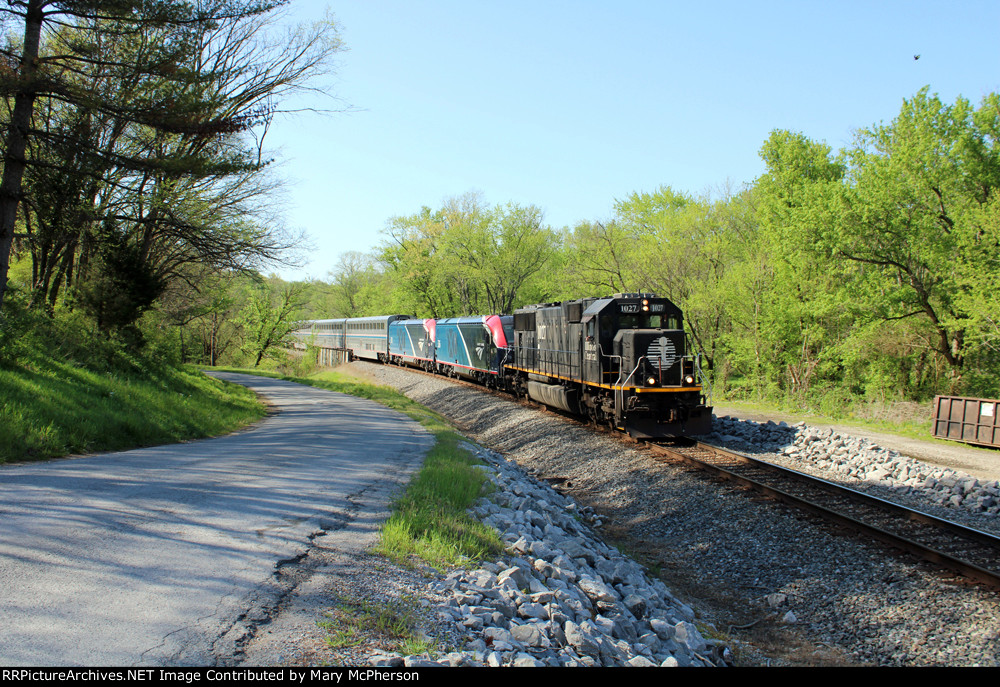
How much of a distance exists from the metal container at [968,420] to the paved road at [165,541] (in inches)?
624

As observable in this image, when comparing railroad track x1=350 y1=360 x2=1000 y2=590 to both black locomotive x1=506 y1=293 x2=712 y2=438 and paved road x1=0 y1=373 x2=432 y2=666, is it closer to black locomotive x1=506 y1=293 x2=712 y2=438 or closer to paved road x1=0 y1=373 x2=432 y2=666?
black locomotive x1=506 y1=293 x2=712 y2=438

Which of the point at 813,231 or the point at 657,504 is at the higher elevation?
the point at 813,231

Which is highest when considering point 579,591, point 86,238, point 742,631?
point 86,238

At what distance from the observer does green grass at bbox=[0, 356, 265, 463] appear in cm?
1014

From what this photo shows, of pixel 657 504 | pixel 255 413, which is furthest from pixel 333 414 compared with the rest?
pixel 657 504

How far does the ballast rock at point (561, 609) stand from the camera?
4.48 metres

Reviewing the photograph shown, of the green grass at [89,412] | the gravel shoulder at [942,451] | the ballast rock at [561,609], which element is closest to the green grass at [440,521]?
the ballast rock at [561,609]

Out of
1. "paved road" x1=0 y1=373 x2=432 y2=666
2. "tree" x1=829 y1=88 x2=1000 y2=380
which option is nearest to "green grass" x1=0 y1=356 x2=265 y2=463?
"paved road" x1=0 y1=373 x2=432 y2=666

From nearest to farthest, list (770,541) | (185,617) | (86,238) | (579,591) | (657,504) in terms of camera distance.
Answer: (185,617)
(579,591)
(770,541)
(657,504)
(86,238)

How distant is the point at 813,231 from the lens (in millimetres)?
26781

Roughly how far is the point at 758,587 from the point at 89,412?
1267 cm

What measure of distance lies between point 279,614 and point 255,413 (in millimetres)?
17409

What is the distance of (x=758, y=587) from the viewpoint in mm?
7762

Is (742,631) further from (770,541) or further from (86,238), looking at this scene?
(86,238)
